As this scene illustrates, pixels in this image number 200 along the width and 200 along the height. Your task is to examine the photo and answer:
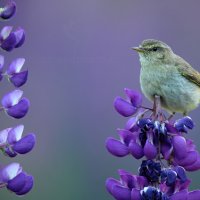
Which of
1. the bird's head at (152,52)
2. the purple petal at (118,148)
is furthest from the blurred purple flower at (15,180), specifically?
the bird's head at (152,52)

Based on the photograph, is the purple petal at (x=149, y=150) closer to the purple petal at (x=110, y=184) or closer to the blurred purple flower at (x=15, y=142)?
the purple petal at (x=110, y=184)

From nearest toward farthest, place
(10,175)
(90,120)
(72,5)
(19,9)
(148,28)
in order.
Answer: (10,175), (90,120), (19,9), (148,28), (72,5)

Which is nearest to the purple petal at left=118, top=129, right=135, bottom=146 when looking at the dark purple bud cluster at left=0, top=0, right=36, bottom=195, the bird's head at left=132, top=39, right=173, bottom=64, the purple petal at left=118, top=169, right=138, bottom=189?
the purple petal at left=118, top=169, right=138, bottom=189

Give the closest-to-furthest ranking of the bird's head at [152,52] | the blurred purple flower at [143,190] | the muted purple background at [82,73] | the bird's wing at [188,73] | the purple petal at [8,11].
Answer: the blurred purple flower at [143,190]
the purple petal at [8,11]
the bird's head at [152,52]
the bird's wing at [188,73]
the muted purple background at [82,73]

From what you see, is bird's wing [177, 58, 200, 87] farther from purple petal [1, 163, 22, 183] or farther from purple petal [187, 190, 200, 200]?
purple petal [1, 163, 22, 183]

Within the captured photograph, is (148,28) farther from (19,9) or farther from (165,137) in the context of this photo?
(165,137)

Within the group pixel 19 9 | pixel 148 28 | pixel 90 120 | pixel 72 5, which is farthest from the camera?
pixel 72 5

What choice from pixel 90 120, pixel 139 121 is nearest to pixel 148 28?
pixel 90 120
